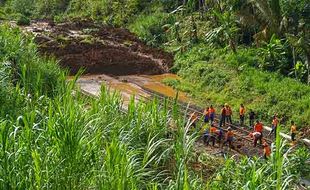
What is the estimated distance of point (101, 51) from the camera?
28.9 metres

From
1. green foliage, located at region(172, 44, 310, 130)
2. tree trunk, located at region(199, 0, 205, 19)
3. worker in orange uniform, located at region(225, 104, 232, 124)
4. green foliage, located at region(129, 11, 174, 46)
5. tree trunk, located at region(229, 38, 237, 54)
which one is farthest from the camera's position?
green foliage, located at region(129, 11, 174, 46)

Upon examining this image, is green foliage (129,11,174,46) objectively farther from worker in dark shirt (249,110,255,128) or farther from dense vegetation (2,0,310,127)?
worker in dark shirt (249,110,255,128)

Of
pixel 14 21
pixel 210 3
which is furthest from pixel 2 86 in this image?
pixel 14 21

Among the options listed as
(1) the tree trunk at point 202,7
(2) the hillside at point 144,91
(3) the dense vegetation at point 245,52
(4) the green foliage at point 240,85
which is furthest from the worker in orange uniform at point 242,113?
(1) the tree trunk at point 202,7

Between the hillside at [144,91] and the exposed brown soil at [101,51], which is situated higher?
the hillside at [144,91]

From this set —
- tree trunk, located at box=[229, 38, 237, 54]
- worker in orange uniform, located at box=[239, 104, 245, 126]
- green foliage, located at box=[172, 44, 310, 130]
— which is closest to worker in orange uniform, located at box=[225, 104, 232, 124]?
worker in orange uniform, located at box=[239, 104, 245, 126]

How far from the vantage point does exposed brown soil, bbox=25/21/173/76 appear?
27.3m

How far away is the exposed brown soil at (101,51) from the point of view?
2733 cm

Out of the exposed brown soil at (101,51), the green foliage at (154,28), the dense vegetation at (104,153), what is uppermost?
the dense vegetation at (104,153)

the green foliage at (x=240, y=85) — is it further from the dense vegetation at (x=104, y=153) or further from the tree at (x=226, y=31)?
the dense vegetation at (x=104, y=153)

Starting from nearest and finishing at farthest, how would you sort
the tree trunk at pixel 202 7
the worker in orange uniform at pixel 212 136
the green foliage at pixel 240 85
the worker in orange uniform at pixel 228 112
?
the worker in orange uniform at pixel 212 136, the worker in orange uniform at pixel 228 112, the green foliage at pixel 240 85, the tree trunk at pixel 202 7

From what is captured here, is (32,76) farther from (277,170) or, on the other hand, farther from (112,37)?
(112,37)

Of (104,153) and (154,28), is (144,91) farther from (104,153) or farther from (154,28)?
(104,153)

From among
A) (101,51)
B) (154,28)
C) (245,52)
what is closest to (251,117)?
(245,52)
